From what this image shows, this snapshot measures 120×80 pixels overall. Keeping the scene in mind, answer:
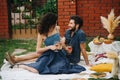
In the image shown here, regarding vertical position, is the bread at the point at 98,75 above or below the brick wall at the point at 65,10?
below

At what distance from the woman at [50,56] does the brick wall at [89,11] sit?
333cm

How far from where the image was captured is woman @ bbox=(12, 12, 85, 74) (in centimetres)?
801

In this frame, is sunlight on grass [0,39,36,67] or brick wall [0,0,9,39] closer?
sunlight on grass [0,39,36,67]

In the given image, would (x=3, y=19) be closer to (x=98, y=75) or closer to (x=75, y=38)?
(x=75, y=38)

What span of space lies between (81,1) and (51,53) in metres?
3.79

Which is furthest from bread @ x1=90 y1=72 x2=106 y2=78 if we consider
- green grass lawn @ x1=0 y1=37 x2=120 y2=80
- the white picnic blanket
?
green grass lawn @ x1=0 y1=37 x2=120 y2=80

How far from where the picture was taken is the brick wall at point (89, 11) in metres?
11.6

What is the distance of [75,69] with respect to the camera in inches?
319

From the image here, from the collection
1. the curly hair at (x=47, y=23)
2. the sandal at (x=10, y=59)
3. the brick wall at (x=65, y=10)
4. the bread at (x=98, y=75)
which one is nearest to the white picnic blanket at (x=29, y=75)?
the bread at (x=98, y=75)

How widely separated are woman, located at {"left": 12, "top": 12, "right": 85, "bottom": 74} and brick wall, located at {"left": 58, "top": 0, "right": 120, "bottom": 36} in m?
3.33

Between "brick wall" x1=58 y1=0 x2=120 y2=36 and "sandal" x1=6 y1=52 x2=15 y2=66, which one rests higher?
"brick wall" x1=58 y1=0 x2=120 y2=36

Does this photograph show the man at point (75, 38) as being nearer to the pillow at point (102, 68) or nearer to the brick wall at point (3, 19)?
the pillow at point (102, 68)

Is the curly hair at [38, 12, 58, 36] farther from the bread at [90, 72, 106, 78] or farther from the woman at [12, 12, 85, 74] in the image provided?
the bread at [90, 72, 106, 78]

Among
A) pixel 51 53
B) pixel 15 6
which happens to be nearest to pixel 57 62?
pixel 51 53
